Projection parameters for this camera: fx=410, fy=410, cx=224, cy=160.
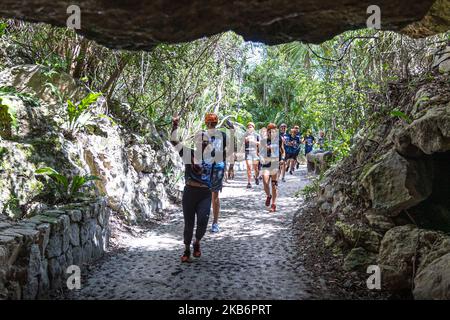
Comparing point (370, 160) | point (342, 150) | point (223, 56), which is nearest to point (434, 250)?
point (370, 160)

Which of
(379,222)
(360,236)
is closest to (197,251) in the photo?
(360,236)

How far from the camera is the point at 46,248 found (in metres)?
4.34

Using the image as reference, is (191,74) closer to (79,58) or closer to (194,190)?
(79,58)

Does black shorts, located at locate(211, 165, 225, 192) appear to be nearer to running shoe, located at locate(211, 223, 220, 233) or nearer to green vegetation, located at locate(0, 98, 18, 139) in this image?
running shoe, located at locate(211, 223, 220, 233)

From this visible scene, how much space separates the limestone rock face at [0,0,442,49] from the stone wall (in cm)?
205

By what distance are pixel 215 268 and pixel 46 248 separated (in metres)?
2.07

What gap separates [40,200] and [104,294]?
1892 millimetres

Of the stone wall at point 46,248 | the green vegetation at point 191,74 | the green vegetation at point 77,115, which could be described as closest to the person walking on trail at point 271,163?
the green vegetation at point 191,74

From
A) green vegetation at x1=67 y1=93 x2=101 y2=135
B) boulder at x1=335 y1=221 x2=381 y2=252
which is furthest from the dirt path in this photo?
green vegetation at x1=67 y1=93 x2=101 y2=135

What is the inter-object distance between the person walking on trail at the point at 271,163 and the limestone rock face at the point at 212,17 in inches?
208

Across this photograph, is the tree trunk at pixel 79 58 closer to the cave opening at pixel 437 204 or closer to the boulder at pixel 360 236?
the boulder at pixel 360 236

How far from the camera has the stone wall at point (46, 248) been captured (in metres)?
3.74

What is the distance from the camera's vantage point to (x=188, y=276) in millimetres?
4992
